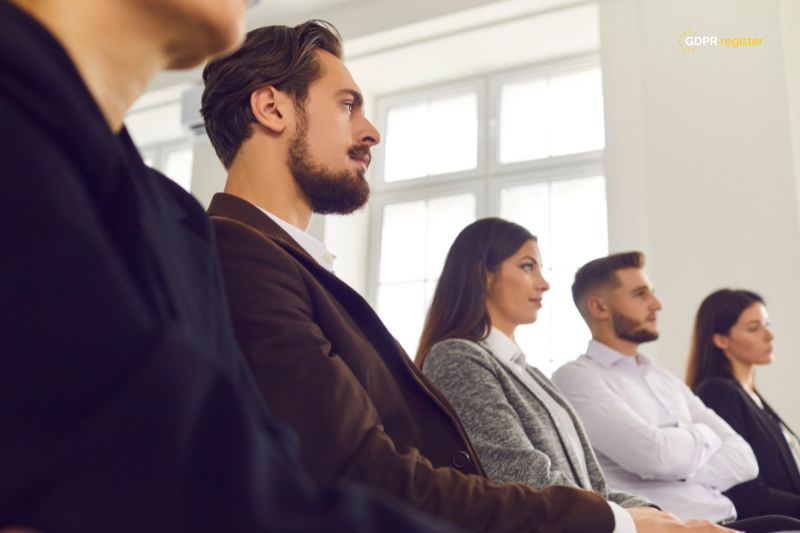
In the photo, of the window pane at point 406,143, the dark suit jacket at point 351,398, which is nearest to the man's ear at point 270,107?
the dark suit jacket at point 351,398

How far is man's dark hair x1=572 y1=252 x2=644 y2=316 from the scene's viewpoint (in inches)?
130

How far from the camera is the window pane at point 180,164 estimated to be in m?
6.85

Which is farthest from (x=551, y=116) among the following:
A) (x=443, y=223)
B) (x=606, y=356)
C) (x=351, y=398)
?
(x=351, y=398)

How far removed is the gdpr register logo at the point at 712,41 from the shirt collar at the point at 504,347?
2854mm

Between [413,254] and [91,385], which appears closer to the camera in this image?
[91,385]

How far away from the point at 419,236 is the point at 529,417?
372cm

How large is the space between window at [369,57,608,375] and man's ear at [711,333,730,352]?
1241 mm

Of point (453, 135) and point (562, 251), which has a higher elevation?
point (453, 135)

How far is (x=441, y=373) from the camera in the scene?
1995 millimetres

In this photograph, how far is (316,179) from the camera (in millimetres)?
1474

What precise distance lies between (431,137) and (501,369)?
3.85 meters

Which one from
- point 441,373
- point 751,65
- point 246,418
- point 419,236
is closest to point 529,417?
point 441,373

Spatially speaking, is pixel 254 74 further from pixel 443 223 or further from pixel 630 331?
pixel 443 223

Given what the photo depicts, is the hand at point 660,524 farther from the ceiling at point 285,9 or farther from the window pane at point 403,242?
the ceiling at point 285,9
